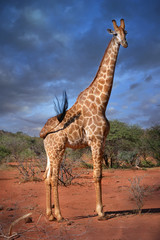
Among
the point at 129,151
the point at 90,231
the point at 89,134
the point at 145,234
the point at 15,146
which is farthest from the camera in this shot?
the point at 15,146

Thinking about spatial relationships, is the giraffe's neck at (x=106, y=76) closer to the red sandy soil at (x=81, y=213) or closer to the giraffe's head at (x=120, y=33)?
the giraffe's head at (x=120, y=33)

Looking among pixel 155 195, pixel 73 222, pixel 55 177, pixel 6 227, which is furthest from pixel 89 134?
pixel 155 195

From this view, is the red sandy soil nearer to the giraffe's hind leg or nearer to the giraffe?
the giraffe's hind leg

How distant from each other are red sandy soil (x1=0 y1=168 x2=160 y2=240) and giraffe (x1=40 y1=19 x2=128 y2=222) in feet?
1.80

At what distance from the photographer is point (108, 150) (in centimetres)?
1744

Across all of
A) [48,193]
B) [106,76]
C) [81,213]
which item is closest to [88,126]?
[106,76]

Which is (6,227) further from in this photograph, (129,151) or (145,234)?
(129,151)

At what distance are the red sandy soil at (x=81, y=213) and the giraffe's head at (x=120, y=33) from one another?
12.3 feet

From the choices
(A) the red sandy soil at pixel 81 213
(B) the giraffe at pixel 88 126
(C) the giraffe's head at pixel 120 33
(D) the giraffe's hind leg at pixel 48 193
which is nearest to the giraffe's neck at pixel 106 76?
(B) the giraffe at pixel 88 126

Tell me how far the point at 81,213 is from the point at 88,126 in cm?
Answer: 232

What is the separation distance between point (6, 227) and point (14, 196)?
330 centimetres

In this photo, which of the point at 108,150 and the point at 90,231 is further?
the point at 108,150

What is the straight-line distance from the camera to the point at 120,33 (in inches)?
211

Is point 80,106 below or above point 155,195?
above
